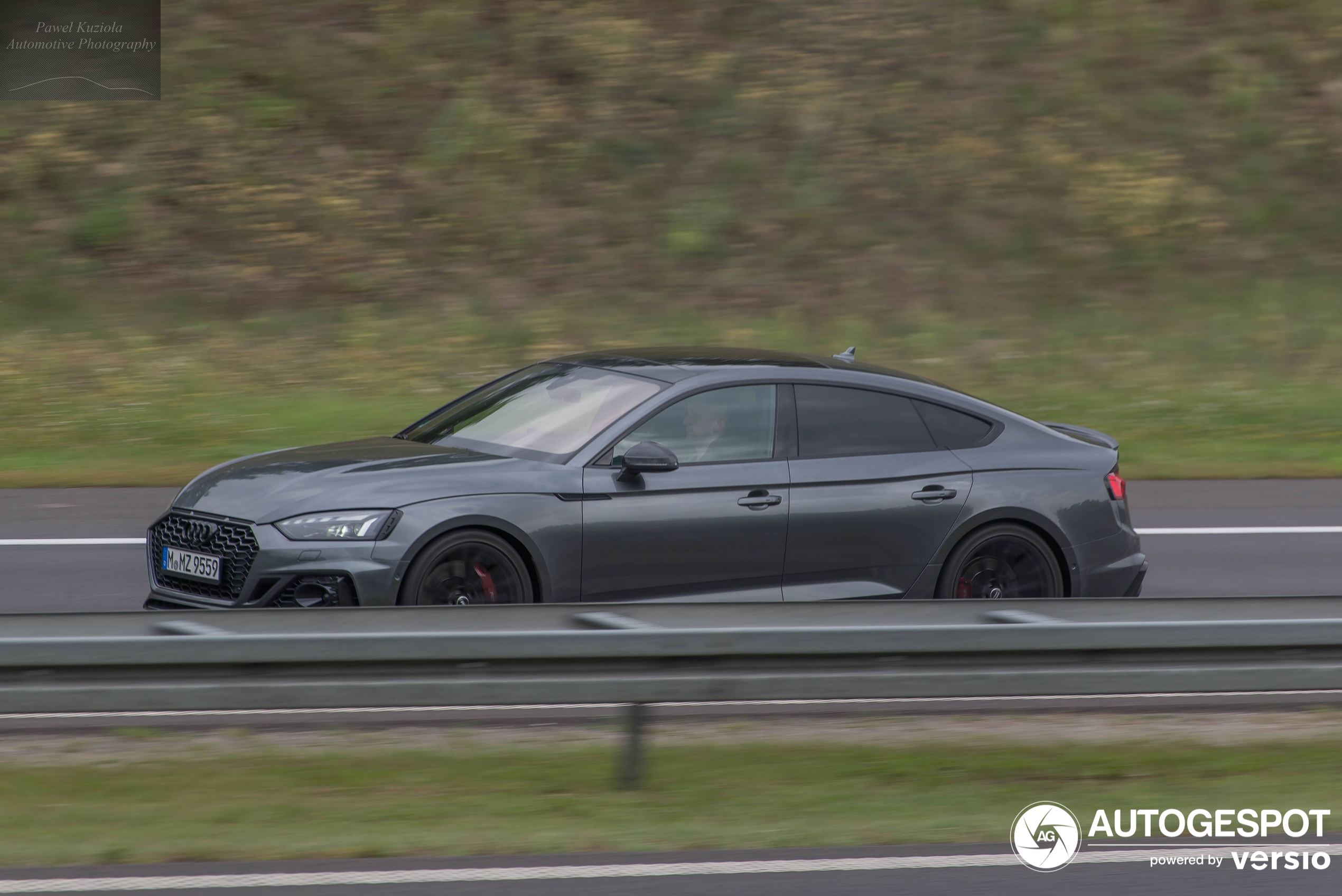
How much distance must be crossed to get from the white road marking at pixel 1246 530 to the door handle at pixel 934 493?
3.78 metres

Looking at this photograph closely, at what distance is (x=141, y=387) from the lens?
15.6 meters

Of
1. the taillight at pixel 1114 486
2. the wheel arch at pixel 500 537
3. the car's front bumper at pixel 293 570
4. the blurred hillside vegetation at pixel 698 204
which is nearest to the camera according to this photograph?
the car's front bumper at pixel 293 570

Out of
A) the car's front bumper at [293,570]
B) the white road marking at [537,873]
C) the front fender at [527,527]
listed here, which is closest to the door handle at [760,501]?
the front fender at [527,527]

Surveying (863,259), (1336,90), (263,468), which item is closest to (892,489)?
(263,468)

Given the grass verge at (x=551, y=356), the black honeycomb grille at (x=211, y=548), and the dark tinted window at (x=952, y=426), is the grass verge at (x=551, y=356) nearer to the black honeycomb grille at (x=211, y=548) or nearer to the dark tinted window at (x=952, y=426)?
the black honeycomb grille at (x=211, y=548)

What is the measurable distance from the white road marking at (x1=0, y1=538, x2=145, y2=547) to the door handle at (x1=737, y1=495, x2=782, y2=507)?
15.5ft

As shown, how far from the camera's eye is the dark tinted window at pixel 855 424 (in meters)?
7.84

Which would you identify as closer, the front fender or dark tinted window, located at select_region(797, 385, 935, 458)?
the front fender

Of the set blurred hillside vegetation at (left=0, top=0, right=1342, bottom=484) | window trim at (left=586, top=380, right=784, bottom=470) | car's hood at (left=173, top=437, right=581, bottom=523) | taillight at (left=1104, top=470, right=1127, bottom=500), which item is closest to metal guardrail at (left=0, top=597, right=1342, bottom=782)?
car's hood at (left=173, top=437, right=581, bottom=523)

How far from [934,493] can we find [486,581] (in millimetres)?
2317

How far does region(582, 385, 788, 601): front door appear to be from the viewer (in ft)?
24.0

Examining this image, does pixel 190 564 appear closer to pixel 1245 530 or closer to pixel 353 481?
pixel 353 481

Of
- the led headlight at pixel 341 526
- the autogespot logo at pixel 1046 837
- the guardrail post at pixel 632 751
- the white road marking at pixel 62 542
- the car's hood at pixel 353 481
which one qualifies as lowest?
the autogespot logo at pixel 1046 837

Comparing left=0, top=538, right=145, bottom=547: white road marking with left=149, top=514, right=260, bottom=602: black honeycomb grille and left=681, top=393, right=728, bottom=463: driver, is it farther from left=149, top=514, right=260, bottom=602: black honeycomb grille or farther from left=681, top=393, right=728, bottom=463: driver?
left=681, top=393, right=728, bottom=463: driver
